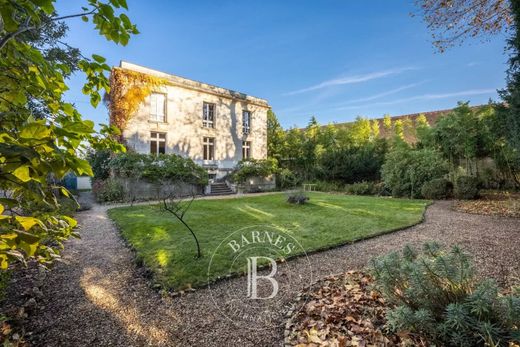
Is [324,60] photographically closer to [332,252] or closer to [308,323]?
[332,252]

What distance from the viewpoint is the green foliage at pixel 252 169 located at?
14.9 meters

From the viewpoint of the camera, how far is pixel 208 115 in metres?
15.7

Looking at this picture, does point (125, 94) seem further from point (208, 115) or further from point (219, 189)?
point (219, 189)

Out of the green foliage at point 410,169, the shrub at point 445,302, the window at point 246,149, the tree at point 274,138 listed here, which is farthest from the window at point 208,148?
the shrub at point 445,302

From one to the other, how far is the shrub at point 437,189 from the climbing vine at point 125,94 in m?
14.3

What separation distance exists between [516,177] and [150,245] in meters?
15.6

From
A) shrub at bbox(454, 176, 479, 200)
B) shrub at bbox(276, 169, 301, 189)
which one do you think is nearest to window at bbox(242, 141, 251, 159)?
shrub at bbox(276, 169, 301, 189)

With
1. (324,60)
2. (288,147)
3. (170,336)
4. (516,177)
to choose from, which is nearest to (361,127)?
(288,147)

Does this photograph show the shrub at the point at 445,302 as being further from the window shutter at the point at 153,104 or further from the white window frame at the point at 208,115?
the white window frame at the point at 208,115

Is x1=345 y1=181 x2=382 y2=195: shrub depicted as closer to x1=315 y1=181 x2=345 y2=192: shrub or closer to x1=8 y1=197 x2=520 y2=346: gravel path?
x1=315 y1=181 x2=345 y2=192: shrub

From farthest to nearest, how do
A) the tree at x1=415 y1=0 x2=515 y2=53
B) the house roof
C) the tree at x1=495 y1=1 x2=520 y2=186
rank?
the house roof < the tree at x1=495 y1=1 x2=520 y2=186 < the tree at x1=415 y1=0 x2=515 y2=53

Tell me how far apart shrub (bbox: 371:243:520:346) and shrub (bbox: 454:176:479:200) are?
33.0 ft

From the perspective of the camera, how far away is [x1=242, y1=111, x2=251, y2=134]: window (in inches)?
690

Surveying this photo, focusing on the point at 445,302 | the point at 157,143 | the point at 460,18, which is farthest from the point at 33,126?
the point at 157,143
